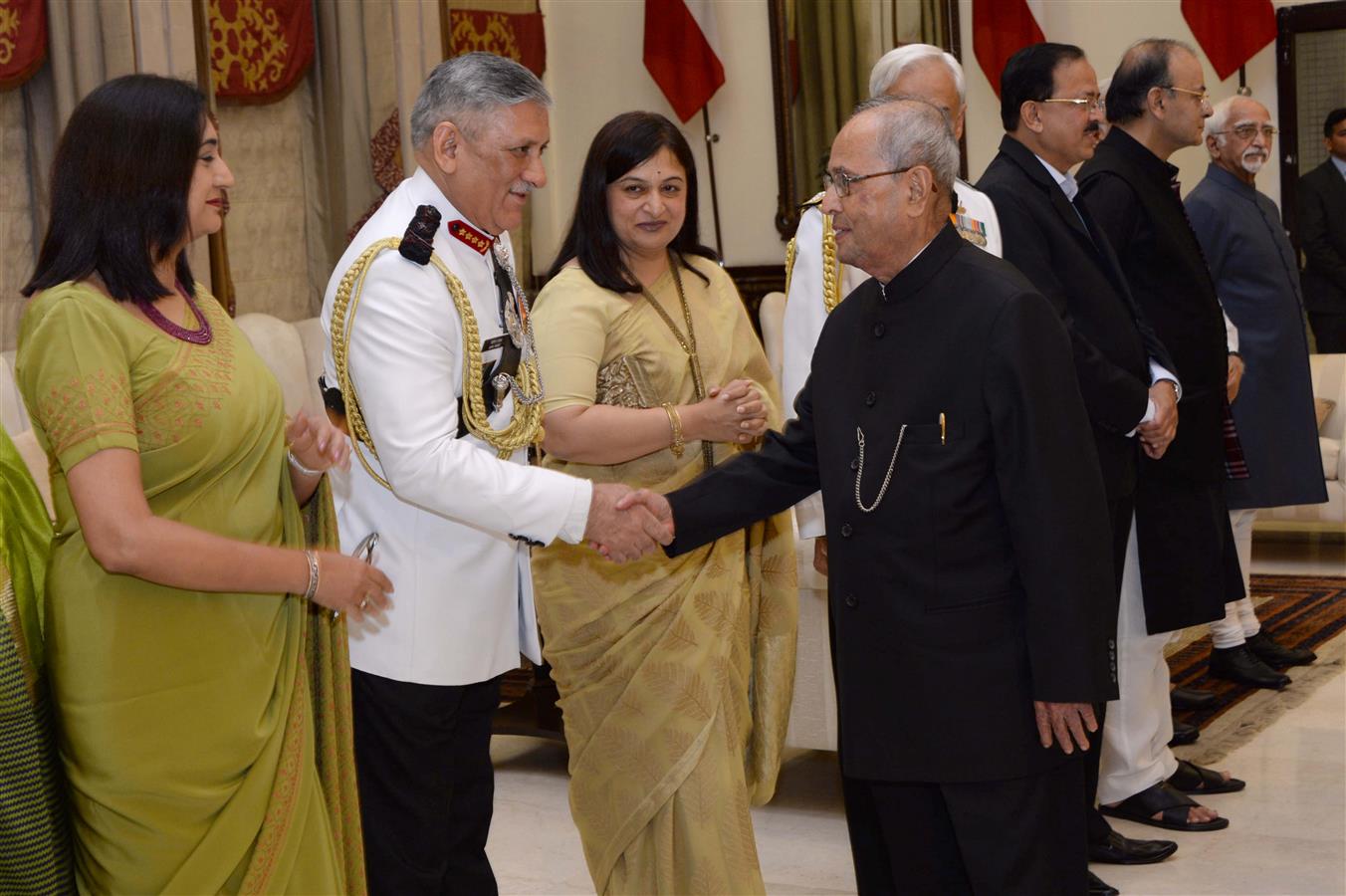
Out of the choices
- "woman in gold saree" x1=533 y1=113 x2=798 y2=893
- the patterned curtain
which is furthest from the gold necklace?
the patterned curtain

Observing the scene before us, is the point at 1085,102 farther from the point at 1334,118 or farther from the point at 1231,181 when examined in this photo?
the point at 1334,118

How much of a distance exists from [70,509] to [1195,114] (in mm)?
2772

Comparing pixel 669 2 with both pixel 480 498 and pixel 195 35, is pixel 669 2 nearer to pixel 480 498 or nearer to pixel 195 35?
pixel 195 35

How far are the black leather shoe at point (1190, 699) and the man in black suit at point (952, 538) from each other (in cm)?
251

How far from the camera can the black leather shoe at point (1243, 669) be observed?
487 centimetres

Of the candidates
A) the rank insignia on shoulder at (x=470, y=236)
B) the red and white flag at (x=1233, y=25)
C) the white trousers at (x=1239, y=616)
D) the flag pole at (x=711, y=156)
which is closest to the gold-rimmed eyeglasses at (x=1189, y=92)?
the white trousers at (x=1239, y=616)

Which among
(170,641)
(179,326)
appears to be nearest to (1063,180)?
(179,326)

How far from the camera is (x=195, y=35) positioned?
5.42 m

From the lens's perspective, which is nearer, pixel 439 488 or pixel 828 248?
pixel 439 488

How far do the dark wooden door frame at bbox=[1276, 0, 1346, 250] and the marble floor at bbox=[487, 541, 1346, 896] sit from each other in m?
3.34

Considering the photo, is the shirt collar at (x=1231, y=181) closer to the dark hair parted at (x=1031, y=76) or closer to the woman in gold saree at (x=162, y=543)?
the dark hair parted at (x=1031, y=76)

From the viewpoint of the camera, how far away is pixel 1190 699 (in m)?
4.68

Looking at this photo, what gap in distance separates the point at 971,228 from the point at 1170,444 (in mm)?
962

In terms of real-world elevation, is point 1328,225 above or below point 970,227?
above
